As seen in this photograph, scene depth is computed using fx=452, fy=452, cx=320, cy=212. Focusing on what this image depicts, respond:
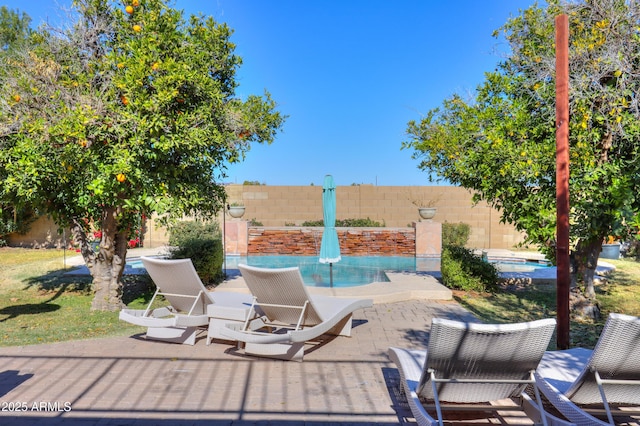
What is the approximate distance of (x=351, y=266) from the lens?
14750 millimetres

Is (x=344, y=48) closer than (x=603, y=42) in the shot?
No

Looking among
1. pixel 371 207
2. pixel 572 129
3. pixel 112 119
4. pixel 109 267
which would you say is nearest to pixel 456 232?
pixel 371 207

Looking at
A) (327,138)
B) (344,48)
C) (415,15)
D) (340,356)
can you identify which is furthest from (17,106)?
(327,138)

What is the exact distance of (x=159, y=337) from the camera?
5.34 metres

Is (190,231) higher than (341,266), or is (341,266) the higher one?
(190,231)

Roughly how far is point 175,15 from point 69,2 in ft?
5.20

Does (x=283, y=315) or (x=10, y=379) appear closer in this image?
(x=10, y=379)

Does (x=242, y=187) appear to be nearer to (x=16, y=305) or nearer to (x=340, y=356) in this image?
(x=16, y=305)

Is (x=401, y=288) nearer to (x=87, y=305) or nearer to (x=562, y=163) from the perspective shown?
(x=562, y=163)

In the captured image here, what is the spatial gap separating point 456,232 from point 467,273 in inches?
383

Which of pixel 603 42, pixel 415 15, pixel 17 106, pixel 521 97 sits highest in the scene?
pixel 415 15

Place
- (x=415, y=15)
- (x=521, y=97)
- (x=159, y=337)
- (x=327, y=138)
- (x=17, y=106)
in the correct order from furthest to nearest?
(x=327, y=138)
(x=415, y=15)
(x=521, y=97)
(x=17, y=106)
(x=159, y=337)

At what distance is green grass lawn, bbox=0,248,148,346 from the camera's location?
234 inches

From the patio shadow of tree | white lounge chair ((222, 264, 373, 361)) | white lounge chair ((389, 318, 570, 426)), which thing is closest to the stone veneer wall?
Result: white lounge chair ((222, 264, 373, 361))
